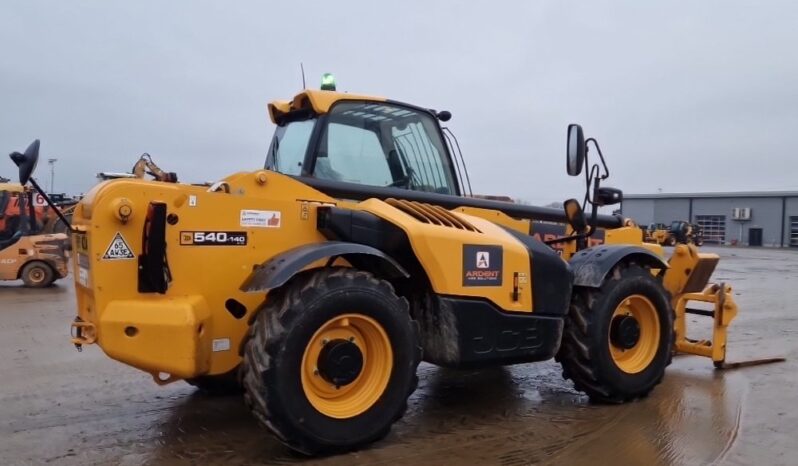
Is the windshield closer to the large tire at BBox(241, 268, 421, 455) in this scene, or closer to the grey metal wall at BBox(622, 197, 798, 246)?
the large tire at BBox(241, 268, 421, 455)

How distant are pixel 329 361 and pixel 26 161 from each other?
2.06 metres

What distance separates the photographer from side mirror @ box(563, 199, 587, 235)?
5.41 metres

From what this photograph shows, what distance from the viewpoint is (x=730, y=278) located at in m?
18.0

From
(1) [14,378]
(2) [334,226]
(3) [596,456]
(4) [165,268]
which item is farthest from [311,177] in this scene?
(1) [14,378]

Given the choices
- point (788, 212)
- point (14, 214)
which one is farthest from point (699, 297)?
point (788, 212)

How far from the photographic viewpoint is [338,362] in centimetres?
390

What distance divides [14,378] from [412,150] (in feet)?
13.3

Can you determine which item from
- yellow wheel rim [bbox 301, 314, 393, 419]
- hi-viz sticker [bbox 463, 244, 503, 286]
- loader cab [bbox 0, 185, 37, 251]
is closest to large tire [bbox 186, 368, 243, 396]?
yellow wheel rim [bbox 301, 314, 393, 419]

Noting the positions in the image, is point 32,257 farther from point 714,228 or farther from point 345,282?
→ point 714,228

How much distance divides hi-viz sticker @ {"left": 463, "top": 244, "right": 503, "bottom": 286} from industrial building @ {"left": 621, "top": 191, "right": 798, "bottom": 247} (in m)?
41.0

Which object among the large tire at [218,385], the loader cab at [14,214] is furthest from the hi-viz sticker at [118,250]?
the loader cab at [14,214]

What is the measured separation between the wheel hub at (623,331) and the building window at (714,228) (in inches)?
1830

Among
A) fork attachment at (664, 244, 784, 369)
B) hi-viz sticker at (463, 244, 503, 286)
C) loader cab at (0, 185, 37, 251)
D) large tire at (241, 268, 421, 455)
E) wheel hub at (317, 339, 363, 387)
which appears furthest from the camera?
loader cab at (0, 185, 37, 251)

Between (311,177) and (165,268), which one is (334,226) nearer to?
(311,177)
